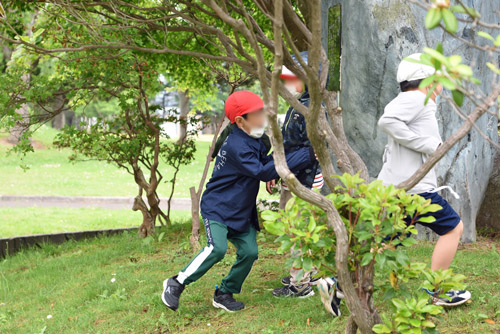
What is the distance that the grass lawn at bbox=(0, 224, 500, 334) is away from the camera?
3902mm

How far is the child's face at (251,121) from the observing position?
4.12 meters

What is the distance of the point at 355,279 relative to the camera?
2.91 metres

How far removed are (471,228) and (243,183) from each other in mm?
3287

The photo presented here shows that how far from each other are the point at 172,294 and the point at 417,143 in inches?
81.4

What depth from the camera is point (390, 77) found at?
6.19 m

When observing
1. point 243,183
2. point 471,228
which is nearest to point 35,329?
point 243,183

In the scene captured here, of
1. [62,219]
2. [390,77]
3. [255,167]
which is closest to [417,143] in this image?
[255,167]

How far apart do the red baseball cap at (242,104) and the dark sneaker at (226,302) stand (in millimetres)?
1371

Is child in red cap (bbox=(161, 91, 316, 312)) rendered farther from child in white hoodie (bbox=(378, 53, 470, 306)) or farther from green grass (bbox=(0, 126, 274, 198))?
green grass (bbox=(0, 126, 274, 198))

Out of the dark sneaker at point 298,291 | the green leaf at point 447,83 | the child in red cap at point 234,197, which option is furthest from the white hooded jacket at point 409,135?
the green leaf at point 447,83

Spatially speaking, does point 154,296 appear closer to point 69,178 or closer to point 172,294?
point 172,294

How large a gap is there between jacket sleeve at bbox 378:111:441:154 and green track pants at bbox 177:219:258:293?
138 centimetres

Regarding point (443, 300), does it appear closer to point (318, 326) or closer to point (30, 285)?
point (318, 326)

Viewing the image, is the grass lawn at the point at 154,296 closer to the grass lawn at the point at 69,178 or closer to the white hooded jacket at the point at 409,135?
the white hooded jacket at the point at 409,135
